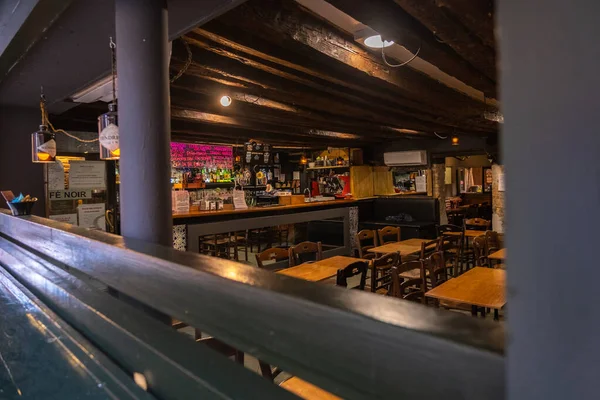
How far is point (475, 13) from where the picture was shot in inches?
91.7

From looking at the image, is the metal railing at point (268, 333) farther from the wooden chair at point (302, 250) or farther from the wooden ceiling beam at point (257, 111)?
the wooden ceiling beam at point (257, 111)

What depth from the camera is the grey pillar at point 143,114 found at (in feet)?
5.89

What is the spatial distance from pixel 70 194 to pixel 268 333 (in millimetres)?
5280

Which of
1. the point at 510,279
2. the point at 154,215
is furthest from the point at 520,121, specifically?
the point at 154,215

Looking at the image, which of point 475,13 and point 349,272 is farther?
point 349,272

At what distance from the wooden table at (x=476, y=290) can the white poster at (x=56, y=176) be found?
4626 millimetres

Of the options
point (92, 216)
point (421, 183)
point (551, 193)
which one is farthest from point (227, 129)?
point (551, 193)

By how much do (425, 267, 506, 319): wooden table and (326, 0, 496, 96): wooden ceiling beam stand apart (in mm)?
1845

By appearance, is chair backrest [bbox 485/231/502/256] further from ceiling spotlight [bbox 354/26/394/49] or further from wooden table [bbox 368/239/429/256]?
ceiling spotlight [bbox 354/26/394/49]

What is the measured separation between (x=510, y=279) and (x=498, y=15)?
28 cm

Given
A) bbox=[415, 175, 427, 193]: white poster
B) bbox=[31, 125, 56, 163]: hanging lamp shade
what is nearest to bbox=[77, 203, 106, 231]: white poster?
bbox=[31, 125, 56, 163]: hanging lamp shade

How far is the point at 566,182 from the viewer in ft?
1.18

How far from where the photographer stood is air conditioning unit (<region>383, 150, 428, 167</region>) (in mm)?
9891

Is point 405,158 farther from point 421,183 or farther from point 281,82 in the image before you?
point 281,82
